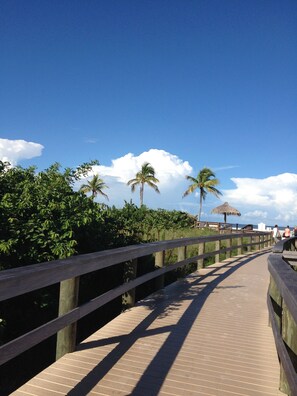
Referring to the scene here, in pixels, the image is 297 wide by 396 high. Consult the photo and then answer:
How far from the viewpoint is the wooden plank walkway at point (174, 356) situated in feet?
11.2

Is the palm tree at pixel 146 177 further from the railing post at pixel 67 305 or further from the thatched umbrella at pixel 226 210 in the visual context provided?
the railing post at pixel 67 305

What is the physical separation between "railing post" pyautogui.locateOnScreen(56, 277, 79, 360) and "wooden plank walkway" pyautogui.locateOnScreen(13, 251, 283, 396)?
0.41 feet

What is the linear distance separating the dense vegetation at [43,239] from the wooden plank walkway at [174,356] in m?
1.65

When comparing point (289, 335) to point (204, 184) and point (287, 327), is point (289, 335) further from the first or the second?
point (204, 184)

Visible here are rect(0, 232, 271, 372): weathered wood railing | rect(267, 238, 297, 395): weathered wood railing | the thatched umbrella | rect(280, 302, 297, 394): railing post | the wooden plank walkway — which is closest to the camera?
rect(267, 238, 297, 395): weathered wood railing

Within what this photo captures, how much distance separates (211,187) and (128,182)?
14.4m

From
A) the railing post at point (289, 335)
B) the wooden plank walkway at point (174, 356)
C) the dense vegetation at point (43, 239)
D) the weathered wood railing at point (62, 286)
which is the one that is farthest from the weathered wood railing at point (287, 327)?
the dense vegetation at point (43, 239)

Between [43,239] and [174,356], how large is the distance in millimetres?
3050

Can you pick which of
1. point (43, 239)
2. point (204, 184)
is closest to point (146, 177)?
point (204, 184)

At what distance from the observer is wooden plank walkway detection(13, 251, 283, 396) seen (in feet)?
11.2

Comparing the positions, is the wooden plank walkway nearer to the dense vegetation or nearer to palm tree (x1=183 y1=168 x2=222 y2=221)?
the dense vegetation

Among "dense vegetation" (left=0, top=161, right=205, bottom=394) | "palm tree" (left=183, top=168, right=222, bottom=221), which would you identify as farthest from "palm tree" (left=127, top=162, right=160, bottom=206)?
"dense vegetation" (left=0, top=161, right=205, bottom=394)

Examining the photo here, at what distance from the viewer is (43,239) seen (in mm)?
6242

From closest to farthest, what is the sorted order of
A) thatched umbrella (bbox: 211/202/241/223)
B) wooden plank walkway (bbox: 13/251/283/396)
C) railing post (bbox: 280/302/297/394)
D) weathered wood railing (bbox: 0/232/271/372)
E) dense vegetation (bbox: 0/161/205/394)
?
1. weathered wood railing (bbox: 0/232/271/372)
2. railing post (bbox: 280/302/297/394)
3. wooden plank walkway (bbox: 13/251/283/396)
4. dense vegetation (bbox: 0/161/205/394)
5. thatched umbrella (bbox: 211/202/241/223)
